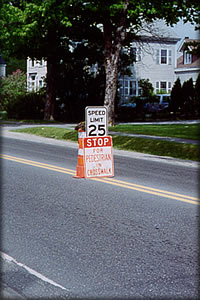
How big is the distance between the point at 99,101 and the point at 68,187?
2853 cm

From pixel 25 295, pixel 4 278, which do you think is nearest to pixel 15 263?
pixel 4 278

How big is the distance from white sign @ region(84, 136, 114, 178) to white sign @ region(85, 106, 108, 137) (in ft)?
0.46

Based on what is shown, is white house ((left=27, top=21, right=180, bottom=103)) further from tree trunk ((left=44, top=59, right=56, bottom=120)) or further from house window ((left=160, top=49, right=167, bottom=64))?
tree trunk ((left=44, top=59, right=56, bottom=120))

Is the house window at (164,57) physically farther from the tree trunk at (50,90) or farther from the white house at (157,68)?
the tree trunk at (50,90)

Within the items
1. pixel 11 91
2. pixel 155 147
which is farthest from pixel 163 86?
pixel 155 147

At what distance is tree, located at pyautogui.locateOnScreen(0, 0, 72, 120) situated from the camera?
1185 inches

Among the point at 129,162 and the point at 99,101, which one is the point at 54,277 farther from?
the point at 99,101

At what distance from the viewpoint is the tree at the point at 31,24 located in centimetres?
3011

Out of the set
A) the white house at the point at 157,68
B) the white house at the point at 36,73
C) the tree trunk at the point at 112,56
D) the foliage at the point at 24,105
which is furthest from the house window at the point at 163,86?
the tree trunk at the point at 112,56

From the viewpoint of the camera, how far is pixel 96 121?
37.7 feet

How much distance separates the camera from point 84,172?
1133 centimetres

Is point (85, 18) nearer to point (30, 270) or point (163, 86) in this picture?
point (163, 86)

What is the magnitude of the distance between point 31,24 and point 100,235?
83.2 feet

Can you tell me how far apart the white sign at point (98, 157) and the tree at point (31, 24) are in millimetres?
19471
